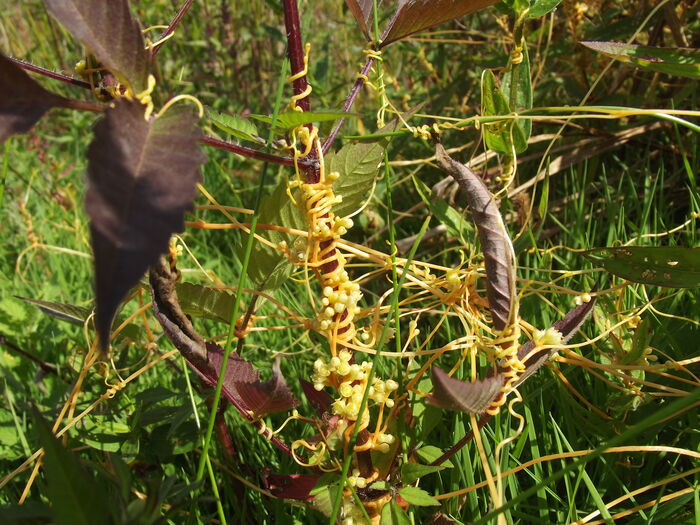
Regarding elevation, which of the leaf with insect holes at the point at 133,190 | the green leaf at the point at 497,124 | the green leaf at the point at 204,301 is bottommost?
the green leaf at the point at 204,301

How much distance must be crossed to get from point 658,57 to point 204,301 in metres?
0.58

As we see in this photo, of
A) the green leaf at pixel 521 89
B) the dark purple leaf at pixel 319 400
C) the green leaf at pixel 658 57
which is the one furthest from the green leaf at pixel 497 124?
the dark purple leaf at pixel 319 400

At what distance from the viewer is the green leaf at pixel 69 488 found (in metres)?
0.45

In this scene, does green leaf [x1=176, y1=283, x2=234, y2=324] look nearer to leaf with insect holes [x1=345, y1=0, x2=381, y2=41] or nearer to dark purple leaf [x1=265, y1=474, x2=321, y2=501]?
dark purple leaf [x1=265, y1=474, x2=321, y2=501]

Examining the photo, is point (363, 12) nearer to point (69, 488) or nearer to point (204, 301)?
point (204, 301)

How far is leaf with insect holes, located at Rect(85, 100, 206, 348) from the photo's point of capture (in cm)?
34

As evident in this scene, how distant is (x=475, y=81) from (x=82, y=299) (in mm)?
1180

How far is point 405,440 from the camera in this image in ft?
2.17

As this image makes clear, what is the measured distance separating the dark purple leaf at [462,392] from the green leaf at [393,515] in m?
0.15

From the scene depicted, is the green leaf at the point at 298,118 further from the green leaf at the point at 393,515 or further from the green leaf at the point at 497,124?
the green leaf at the point at 393,515

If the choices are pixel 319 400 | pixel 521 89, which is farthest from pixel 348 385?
pixel 521 89

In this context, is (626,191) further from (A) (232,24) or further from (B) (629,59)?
(A) (232,24)

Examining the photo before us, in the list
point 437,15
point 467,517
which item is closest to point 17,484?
point 467,517

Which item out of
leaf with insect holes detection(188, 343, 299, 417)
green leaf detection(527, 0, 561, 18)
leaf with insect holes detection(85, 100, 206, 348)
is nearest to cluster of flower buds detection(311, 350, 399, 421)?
leaf with insect holes detection(188, 343, 299, 417)
